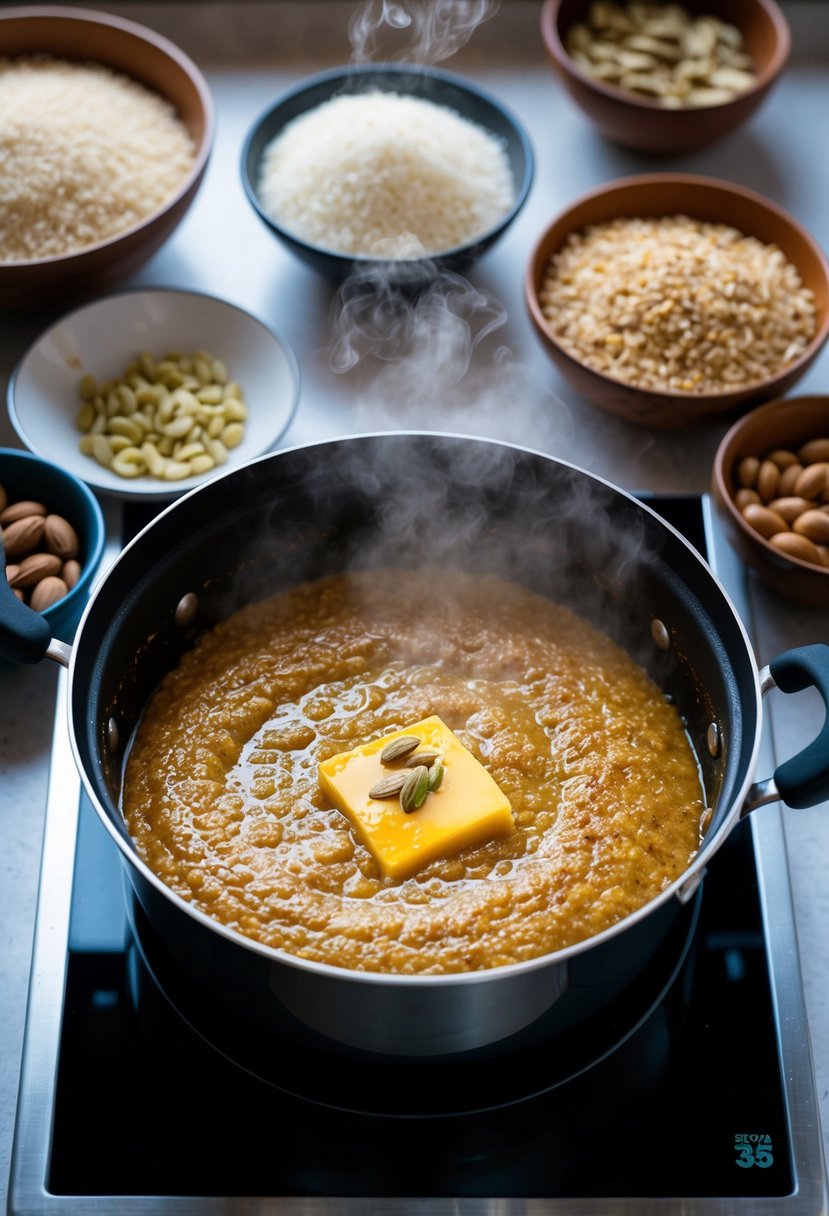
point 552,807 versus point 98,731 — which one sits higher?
point 98,731

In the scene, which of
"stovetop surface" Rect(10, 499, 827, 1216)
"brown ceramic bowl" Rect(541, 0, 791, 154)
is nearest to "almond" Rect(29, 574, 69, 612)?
"stovetop surface" Rect(10, 499, 827, 1216)

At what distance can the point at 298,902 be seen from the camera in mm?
1238

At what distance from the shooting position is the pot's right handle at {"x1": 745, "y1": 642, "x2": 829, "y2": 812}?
1088mm

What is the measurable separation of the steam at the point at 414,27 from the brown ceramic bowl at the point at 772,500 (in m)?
1.09

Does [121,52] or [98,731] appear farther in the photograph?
[121,52]

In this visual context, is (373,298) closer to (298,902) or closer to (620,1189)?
(298,902)

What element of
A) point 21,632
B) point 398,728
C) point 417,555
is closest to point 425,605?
point 417,555

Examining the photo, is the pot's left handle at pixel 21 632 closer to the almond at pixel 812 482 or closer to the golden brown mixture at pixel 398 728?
the golden brown mixture at pixel 398 728

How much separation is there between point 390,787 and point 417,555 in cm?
43

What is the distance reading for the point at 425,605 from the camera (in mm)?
1571

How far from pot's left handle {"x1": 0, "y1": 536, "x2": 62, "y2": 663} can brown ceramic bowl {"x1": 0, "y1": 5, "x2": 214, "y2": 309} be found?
2.53 ft

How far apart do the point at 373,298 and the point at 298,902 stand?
1072 millimetres

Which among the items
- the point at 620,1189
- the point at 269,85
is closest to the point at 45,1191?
the point at 620,1189

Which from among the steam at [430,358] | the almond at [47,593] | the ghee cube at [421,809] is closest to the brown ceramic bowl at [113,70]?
the steam at [430,358]
